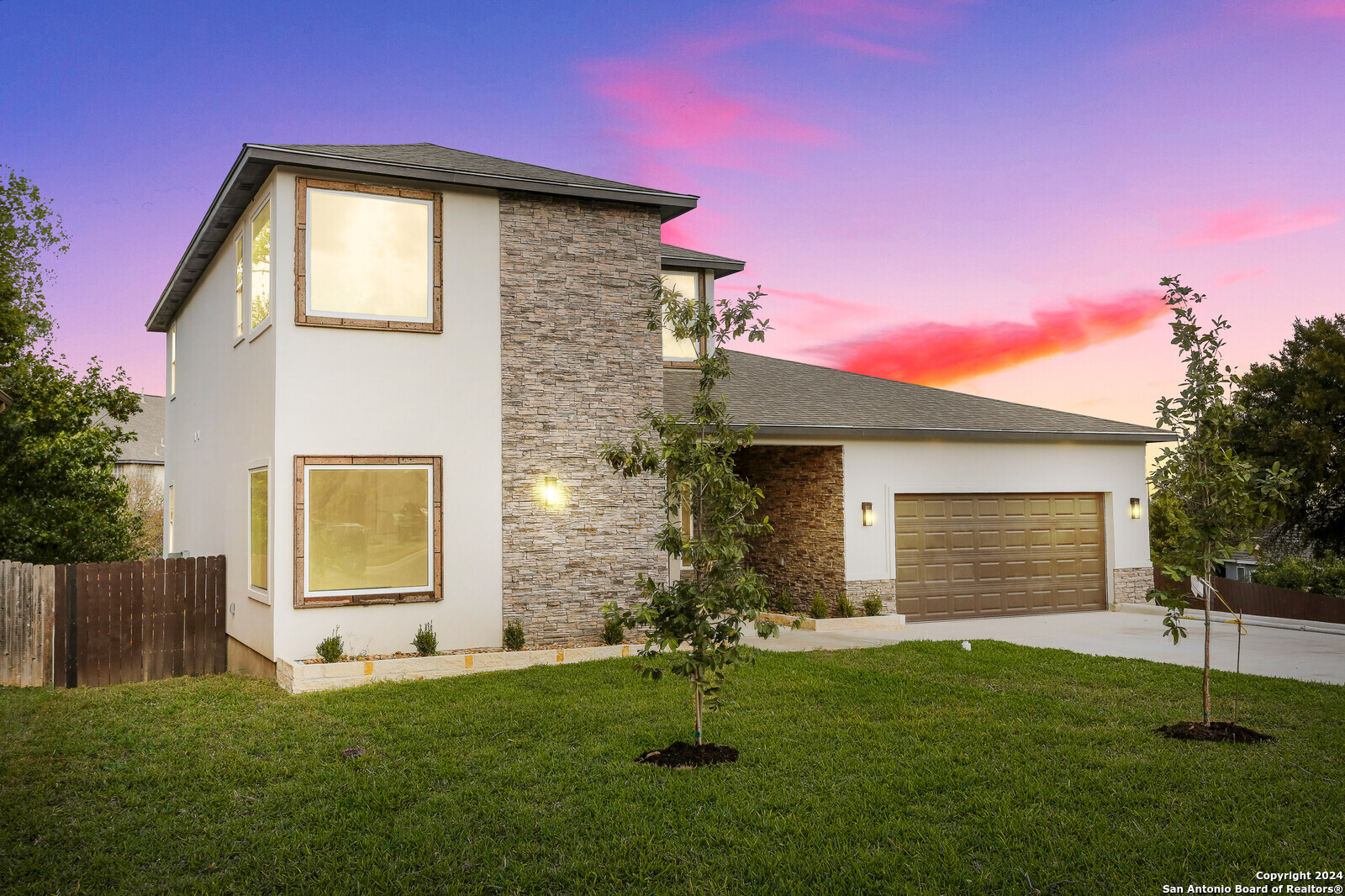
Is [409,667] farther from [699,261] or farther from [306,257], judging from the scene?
[699,261]

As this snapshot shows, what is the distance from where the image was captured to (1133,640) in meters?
12.2

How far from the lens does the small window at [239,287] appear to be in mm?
11398

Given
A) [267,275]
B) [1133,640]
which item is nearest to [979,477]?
[1133,640]

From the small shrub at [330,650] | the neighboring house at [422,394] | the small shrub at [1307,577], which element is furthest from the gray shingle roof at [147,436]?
the small shrub at [1307,577]

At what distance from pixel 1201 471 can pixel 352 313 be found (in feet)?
28.5

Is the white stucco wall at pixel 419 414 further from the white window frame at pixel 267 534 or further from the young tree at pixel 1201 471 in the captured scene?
the young tree at pixel 1201 471

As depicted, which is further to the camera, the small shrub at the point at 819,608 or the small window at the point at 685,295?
the small window at the point at 685,295

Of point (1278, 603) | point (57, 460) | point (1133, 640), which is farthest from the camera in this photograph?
point (57, 460)

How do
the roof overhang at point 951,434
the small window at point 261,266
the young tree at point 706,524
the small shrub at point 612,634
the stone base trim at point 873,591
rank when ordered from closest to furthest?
the young tree at point 706,524 < the small window at point 261,266 < the small shrub at point 612,634 < the roof overhang at point 951,434 < the stone base trim at point 873,591

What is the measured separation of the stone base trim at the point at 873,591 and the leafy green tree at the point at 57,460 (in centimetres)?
1488

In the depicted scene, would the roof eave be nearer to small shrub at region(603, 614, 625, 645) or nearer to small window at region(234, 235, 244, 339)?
small window at region(234, 235, 244, 339)

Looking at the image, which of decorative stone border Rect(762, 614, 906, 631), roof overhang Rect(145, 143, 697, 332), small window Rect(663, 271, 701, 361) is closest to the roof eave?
small window Rect(663, 271, 701, 361)

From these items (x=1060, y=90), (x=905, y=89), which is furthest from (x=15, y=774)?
(x=1060, y=90)

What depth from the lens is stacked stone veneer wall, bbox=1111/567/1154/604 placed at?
15945 mm
